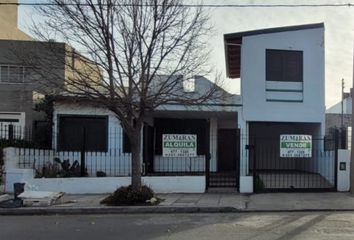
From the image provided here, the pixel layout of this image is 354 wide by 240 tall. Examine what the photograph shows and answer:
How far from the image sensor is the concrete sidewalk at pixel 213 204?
15.5m

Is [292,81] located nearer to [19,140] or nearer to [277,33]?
[277,33]

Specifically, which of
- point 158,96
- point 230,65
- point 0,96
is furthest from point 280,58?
point 0,96

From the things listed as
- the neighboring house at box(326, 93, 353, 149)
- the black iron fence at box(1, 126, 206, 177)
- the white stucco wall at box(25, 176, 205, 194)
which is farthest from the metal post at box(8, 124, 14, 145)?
the neighboring house at box(326, 93, 353, 149)

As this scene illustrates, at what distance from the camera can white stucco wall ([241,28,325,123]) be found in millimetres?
24344

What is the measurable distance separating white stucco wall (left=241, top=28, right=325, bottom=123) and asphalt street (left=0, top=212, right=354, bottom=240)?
10.2m

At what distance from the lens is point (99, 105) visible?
17031mm

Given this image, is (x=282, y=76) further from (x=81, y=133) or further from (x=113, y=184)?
(x=113, y=184)

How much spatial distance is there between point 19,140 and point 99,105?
22.3ft

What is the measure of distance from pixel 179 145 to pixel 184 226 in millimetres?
7689

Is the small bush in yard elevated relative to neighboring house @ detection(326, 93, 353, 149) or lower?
lower

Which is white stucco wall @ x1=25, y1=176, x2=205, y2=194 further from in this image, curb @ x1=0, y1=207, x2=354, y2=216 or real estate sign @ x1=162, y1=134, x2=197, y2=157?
curb @ x1=0, y1=207, x2=354, y2=216

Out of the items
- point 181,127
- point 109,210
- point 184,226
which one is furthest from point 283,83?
point 184,226

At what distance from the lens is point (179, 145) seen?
65.6 feet

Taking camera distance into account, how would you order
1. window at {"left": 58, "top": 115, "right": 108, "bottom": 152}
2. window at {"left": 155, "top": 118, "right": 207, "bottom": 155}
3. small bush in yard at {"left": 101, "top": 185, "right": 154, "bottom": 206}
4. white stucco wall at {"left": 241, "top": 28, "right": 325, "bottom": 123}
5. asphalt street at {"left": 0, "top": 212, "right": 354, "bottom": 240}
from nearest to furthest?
asphalt street at {"left": 0, "top": 212, "right": 354, "bottom": 240} < small bush in yard at {"left": 101, "top": 185, "right": 154, "bottom": 206} < white stucco wall at {"left": 241, "top": 28, "right": 325, "bottom": 123} < window at {"left": 58, "top": 115, "right": 108, "bottom": 152} < window at {"left": 155, "top": 118, "right": 207, "bottom": 155}
